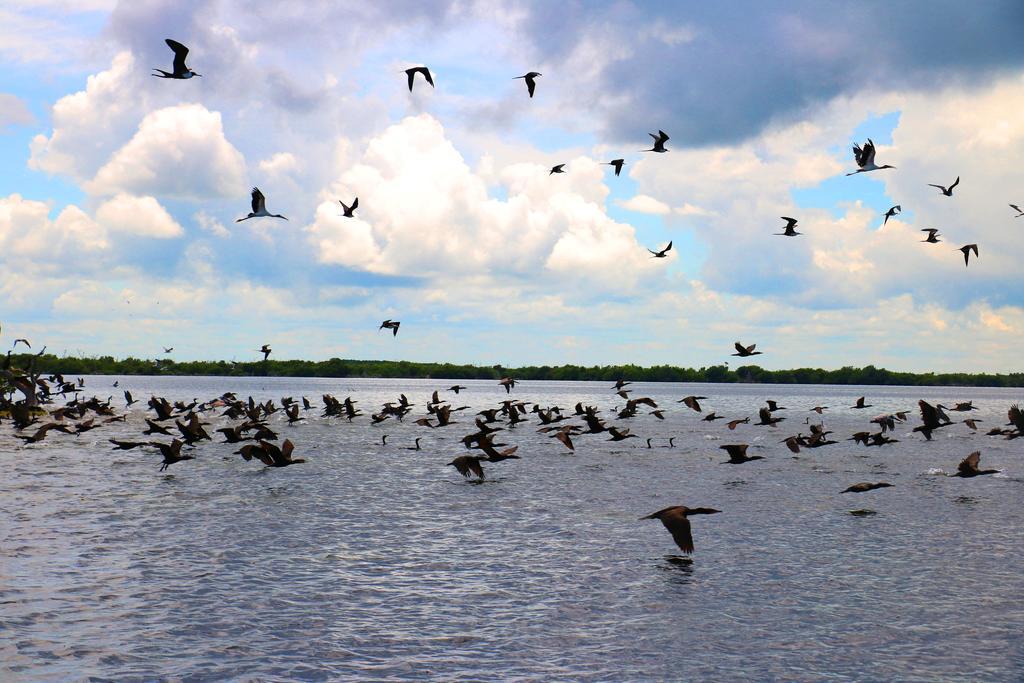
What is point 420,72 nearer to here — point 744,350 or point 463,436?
point 744,350

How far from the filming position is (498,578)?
16.9 m

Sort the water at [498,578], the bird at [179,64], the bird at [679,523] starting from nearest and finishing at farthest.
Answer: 1. the water at [498,578]
2. the bird at [679,523]
3. the bird at [179,64]

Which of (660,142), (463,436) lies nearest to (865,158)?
(660,142)

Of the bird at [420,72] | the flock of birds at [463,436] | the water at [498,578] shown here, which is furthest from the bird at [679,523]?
the bird at [420,72]

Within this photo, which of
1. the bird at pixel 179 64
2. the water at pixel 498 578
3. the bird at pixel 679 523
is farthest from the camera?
the bird at pixel 179 64

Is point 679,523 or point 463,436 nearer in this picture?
point 679,523

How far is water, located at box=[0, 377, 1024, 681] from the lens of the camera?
40.6 ft

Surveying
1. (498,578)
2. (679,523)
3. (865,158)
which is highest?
(865,158)

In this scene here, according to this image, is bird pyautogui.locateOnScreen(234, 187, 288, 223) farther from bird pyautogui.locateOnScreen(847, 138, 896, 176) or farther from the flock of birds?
bird pyautogui.locateOnScreen(847, 138, 896, 176)

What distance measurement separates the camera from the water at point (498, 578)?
12.4 metres

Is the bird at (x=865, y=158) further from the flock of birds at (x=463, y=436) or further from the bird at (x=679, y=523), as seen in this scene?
the bird at (x=679, y=523)

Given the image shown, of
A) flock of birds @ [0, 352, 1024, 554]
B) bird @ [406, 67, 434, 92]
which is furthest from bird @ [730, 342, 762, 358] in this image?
bird @ [406, 67, 434, 92]

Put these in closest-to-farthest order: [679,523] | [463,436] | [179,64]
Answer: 1. [679,523]
2. [179,64]
3. [463,436]

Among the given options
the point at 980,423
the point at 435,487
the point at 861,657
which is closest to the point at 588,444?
the point at 435,487
